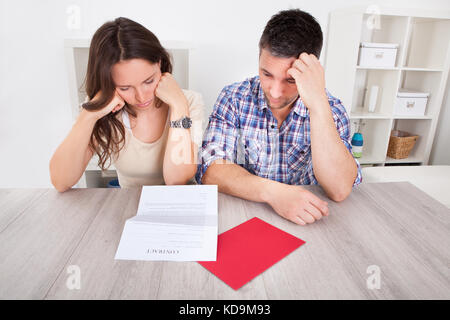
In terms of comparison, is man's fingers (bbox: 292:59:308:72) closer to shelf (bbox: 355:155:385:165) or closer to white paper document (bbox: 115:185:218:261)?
white paper document (bbox: 115:185:218:261)

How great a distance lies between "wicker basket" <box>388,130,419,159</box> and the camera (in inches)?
90.9

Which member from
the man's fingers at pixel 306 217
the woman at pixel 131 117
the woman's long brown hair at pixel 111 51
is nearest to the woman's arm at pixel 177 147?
the woman at pixel 131 117

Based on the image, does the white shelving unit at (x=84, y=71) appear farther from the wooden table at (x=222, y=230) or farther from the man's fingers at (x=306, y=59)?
the wooden table at (x=222, y=230)

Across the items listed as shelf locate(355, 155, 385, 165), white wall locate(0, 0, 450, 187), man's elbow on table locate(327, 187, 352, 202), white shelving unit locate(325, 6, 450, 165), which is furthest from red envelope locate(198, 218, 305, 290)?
shelf locate(355, 155, 385, 165)

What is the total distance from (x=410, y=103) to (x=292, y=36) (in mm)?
1666

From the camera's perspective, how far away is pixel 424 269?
636 millimetres

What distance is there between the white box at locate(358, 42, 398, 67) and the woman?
133 centimetres

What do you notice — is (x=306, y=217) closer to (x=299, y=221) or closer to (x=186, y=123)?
(x=299, y=221)

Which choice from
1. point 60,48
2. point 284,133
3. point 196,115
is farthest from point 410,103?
point 60,48

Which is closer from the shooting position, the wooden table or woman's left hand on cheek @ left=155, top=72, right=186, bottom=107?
the wooden table

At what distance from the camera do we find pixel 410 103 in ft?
7.34

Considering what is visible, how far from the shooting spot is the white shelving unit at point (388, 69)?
2.06 metres

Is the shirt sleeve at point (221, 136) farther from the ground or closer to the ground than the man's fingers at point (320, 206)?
farther from the ground

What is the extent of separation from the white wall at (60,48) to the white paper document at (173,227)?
1.17m
